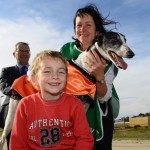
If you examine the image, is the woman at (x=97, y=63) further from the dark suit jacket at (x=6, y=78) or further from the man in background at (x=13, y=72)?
the dark suit jacket at (x=6, y=78)

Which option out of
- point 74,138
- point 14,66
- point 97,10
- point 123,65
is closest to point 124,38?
point 97,10

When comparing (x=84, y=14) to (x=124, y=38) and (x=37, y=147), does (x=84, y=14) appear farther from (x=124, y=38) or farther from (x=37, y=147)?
(x=37, y=147)

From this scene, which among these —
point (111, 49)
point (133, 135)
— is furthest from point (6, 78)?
point (133, 135)

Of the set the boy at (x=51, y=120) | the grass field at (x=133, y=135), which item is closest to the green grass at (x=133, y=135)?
the grass field at (x=133, y=135)

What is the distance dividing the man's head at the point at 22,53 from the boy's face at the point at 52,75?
3495 mm

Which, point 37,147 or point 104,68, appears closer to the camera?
point 37,147

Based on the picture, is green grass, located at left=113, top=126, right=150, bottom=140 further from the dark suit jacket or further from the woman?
the woman

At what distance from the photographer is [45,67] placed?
2932mm

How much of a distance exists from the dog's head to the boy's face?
1585mm

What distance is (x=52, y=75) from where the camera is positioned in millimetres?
2916

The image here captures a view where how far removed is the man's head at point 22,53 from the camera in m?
6.41

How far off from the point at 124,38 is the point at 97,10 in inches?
28.3

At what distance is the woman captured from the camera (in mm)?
4121

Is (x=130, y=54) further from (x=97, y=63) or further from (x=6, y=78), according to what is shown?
(x=6, y=78)
